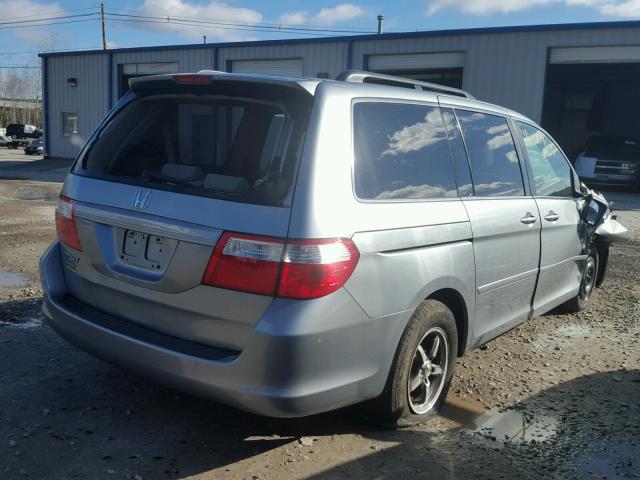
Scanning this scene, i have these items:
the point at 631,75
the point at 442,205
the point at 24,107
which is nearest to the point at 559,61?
the point at 631,75

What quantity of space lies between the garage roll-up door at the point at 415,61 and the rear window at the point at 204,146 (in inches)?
747

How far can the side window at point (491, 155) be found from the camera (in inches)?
155

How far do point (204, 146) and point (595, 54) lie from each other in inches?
751

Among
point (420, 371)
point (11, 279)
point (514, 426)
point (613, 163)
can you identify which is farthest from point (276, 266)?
point (613, 163)

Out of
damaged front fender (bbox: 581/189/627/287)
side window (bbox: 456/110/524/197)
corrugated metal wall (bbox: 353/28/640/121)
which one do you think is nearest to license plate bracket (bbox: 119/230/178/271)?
side window (bbox: 456/110/524/197)

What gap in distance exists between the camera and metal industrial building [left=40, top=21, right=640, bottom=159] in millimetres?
19516

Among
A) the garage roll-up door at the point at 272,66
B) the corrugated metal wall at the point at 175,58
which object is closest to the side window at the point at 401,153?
the garage roll-up door at the point at 272,66

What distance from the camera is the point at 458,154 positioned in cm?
379

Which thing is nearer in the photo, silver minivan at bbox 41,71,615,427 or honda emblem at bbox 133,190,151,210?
silver minivan at bbox 41,71,615,427

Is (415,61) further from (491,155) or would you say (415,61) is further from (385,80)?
(385,80)

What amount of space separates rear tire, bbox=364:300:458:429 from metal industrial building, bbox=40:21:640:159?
58.5 feet

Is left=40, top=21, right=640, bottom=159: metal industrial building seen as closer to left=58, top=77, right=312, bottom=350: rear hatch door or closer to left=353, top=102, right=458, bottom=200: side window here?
left=353, top=102, right=458, bottom=200: side window

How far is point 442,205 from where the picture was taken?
3467 mm

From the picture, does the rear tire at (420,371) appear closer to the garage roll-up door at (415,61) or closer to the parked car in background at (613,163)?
the parked car in background at (613,163)
